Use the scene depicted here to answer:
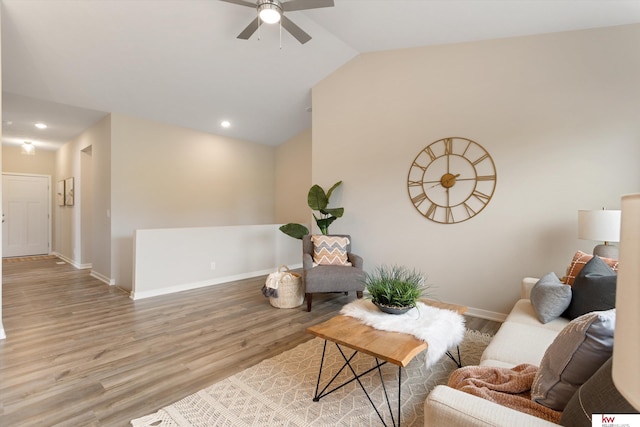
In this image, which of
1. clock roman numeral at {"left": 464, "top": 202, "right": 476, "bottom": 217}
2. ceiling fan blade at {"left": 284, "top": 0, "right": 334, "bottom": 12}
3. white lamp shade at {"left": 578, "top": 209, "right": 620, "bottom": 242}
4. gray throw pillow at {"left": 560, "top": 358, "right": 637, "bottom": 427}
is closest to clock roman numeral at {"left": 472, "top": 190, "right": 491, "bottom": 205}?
clock roman numeral at {"left": 464, "top": 202, "right": 476, "bottom": 217}

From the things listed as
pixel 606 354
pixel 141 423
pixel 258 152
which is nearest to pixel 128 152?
pixel 258 152

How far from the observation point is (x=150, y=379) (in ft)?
7.21

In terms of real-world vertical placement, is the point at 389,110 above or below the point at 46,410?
above

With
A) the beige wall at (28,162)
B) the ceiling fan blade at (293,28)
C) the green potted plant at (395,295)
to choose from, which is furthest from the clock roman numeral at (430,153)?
the beige wall at (28,162)

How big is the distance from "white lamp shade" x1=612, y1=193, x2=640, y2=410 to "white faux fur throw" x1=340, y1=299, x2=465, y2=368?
1.41 metres

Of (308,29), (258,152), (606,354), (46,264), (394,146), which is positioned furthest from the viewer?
(258,152)

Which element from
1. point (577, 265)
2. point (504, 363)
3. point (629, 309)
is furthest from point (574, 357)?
point (577, 265)

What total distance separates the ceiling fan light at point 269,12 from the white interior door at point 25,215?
8271 mm

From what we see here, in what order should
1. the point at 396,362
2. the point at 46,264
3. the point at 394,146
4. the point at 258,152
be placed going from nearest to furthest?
the point at 396,362 < the point at 394,146 < the point at 46,264 < the point at 258,152

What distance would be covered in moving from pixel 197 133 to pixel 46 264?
4433 mm

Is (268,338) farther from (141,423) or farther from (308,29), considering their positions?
(308,29)

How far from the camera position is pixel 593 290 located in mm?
1972

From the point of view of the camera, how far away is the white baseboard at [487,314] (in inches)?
132

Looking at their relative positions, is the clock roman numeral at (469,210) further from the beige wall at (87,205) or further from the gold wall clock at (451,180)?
the beige wall at (87,205)
